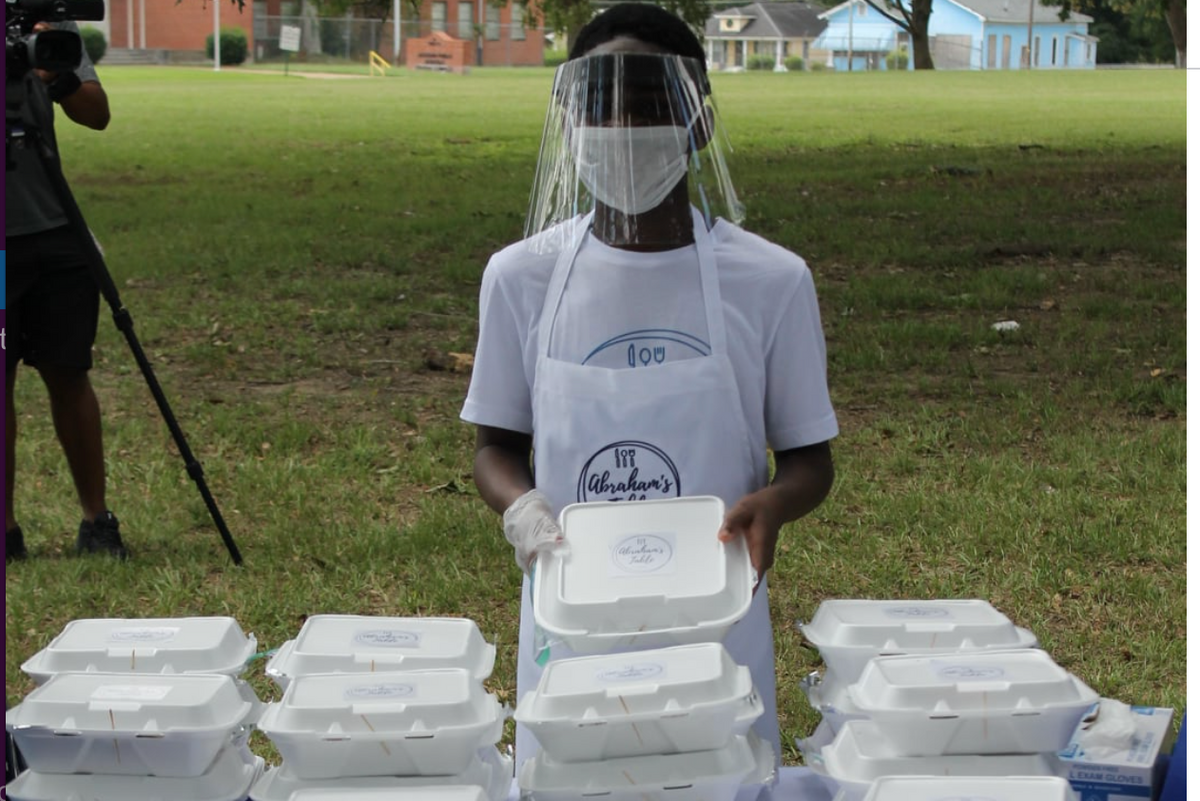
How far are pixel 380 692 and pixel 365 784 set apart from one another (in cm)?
12

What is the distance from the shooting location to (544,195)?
7.67 feet

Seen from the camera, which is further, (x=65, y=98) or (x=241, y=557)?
(x=241, y=557)

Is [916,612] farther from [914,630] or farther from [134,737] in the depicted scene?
[134,737]

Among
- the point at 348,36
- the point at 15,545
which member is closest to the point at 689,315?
the point at 15,545

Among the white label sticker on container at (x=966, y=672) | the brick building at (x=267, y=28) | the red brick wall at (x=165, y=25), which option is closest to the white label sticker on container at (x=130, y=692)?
the white label sticker on container at (x=966, y=672)

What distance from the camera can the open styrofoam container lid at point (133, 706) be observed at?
5.93 feet

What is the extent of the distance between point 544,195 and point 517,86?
1444 inches

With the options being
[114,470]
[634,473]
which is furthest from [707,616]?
[114,470]

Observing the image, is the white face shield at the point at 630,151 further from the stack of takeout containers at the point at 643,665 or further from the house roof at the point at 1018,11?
the house roof at the point at 1018,11

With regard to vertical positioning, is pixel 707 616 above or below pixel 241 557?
above

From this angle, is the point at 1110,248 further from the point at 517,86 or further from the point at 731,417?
the point at 517,86

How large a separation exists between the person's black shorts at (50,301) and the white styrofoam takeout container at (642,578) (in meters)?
2.90

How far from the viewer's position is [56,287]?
4.50 m

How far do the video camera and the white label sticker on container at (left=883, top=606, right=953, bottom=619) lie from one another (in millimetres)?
2680
